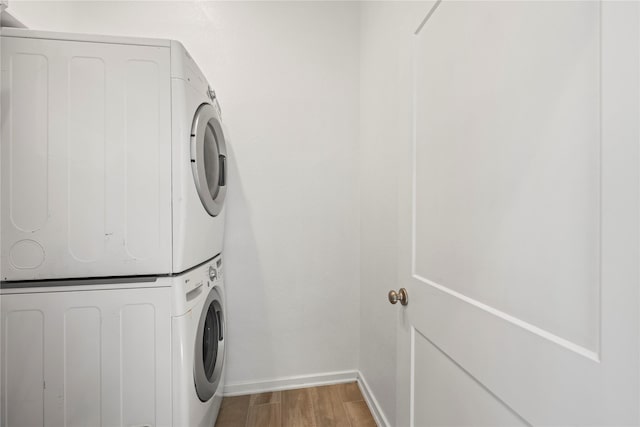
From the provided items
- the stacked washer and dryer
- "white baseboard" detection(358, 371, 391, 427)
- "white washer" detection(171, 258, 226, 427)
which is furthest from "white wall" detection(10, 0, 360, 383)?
the stacked washer and dryer

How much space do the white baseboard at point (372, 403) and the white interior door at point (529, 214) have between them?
2.51 feet

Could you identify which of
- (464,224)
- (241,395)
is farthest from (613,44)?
(241,395)

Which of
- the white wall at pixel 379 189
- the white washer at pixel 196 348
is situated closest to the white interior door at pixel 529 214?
the white wall at pixel 379 189

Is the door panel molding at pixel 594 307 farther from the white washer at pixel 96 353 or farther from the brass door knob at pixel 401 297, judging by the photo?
the white washer at pixel 96 353

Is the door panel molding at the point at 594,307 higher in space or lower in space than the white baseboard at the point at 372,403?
higher

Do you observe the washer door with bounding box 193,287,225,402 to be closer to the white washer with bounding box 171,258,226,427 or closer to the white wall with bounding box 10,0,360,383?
the white washer with bounding box 171,258,226,427

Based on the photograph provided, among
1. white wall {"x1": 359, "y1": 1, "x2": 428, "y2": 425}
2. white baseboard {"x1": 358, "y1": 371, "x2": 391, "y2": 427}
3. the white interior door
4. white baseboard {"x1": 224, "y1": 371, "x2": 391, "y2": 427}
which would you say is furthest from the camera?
white baseboard {"x1": 224, "y1": 371, "x2": 391, "y2": 427}

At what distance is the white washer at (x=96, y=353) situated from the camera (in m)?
0.99

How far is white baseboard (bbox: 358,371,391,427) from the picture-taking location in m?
1.50

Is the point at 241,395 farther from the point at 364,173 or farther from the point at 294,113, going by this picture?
Answer: the point at 294,113

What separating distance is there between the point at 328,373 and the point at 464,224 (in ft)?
5.45

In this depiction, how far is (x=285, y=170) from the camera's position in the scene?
6.18ft

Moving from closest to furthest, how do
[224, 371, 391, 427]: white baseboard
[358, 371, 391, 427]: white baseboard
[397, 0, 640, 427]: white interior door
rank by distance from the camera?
[397, 0, 640, 427]: white interior door
[358, 371, 391, 427]: white baseboard
[224, 371, 391, 427]: white baseboard

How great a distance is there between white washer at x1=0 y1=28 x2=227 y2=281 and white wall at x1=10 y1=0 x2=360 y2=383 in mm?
753
